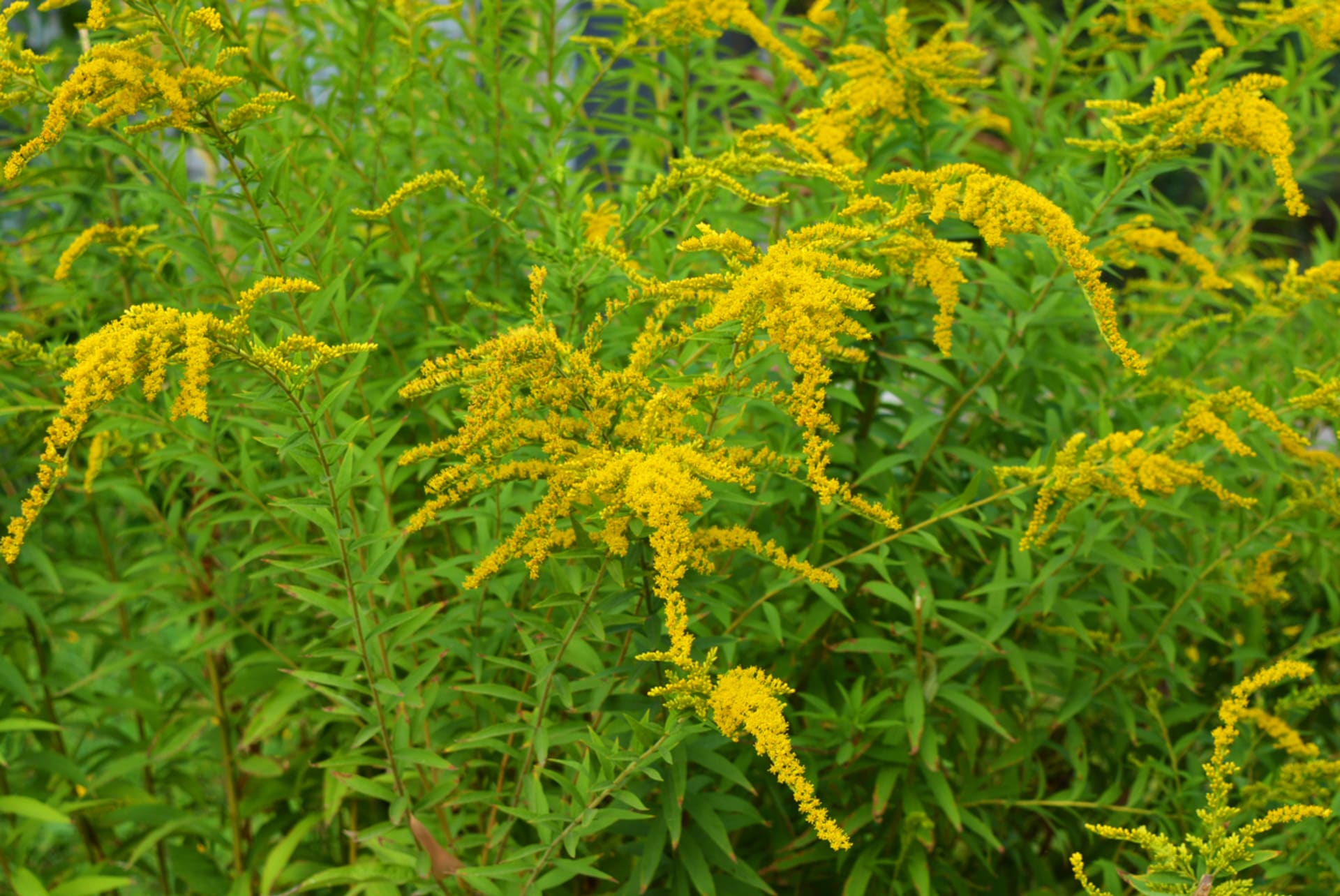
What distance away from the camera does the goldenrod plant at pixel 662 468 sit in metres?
2.06

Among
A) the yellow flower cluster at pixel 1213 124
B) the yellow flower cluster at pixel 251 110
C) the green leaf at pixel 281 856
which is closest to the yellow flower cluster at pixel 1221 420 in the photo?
the yellow flower cluster at pixel 1213 124

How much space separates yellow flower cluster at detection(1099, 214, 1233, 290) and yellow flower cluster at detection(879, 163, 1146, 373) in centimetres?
80

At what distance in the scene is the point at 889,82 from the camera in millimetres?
2902

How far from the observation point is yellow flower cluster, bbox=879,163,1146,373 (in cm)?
204

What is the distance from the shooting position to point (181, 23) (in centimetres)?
229

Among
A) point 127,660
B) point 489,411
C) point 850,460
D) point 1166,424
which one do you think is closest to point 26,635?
point 127,660

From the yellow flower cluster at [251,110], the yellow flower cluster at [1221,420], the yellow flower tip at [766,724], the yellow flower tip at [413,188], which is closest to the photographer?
the yellow flower tip at [766,724]

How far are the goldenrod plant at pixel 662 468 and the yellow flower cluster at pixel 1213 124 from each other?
2cm

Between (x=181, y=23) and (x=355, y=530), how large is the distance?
112 centimetres

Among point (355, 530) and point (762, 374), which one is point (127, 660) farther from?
point (762, 374)

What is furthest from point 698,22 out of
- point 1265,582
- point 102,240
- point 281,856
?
point 281,856

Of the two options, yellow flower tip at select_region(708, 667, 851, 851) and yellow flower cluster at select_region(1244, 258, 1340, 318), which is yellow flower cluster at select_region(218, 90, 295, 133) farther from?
yellow flower cluster at select_region(1244, 258, 1340, 318)

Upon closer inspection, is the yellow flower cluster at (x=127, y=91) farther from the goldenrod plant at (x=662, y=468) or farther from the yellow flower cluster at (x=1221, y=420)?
the yellow flower cluster at (x=1221, y=420)

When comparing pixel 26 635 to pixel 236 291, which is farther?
Result: pixel 26 635
